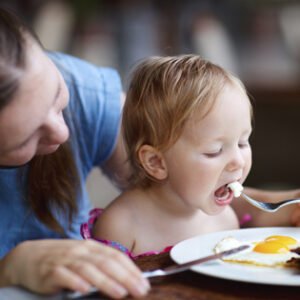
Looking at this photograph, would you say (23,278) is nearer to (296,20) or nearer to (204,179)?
(204,179)

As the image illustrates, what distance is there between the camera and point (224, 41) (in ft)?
12.0

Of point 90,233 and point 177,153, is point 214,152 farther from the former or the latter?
point 90,233

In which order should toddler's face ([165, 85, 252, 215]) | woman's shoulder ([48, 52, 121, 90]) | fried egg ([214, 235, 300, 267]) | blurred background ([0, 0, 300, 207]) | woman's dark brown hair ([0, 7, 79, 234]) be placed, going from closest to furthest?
fried egg ([214, 235, 300, 267]) < toddler's face ([165, 85, 252, 215]) < woman's dark brown hair ([0, 7, 79, 234]) < woman's shoulder ([48, 52, 121, 90]) < blurred background ([0, 0, 300, 207])

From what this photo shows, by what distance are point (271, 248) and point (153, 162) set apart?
0.26 m

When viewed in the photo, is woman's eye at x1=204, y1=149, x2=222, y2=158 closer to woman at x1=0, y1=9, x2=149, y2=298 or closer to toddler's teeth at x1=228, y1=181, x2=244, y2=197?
toddler's teeth at x1=228, y1=181, x2=244, y2=197

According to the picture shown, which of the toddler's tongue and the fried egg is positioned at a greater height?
the toddler's tongue

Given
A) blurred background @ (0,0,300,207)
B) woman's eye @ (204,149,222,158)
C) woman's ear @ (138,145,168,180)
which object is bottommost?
blurred background @ (0,0,300,207)

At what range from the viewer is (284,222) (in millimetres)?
1117

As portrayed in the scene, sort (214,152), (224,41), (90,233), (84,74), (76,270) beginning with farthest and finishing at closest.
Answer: (224,41) < (84,74) < (90,233) < (214,152) < (76,270)

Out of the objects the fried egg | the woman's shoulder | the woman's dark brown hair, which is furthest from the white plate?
the woman's shoulder

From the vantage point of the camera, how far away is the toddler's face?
1001 mm

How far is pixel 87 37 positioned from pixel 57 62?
251 centimetres

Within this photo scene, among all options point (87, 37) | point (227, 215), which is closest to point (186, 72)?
point (227, 215)

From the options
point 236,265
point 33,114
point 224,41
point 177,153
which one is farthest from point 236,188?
point 224,41
